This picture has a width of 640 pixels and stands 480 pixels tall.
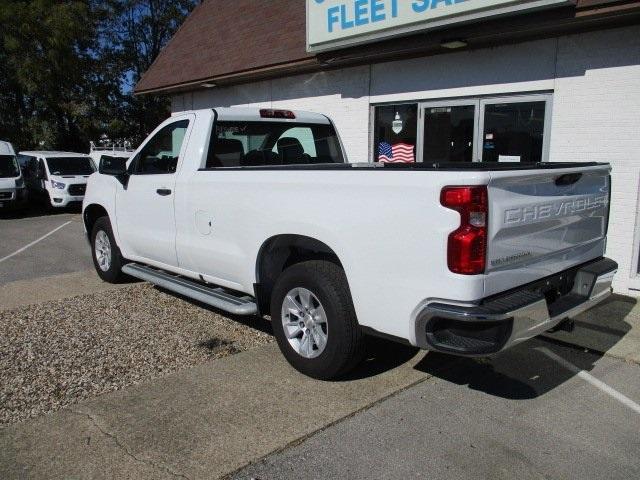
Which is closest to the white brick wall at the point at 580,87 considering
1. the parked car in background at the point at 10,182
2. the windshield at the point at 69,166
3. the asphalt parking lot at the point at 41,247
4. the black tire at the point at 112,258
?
the black tire at the point at 112,258

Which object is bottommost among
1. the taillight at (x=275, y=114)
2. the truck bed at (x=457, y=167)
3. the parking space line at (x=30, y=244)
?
the parking space line at (x=30, y=244)

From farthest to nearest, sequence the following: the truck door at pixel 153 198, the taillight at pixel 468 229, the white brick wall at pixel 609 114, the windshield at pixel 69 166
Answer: the windshield at pixel 69 166 → the white brick wall at pixel 609 114 → the truck door at pixel 153 198 → the taillight at pixel 468 229

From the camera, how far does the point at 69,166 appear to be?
52.5 ft

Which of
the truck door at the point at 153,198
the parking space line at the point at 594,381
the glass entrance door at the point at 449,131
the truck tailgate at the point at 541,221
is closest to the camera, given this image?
the truck tailgate at the point at 541,221

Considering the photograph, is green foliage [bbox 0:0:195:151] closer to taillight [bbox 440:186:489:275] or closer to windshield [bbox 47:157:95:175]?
windshield [bbox 47:157:95:175]

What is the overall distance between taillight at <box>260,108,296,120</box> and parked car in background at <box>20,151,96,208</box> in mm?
11644

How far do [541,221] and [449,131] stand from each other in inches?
201

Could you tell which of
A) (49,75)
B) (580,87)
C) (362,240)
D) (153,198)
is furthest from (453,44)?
(49,75)

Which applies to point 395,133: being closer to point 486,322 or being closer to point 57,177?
point 486,322

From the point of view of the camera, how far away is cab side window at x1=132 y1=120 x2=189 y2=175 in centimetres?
534

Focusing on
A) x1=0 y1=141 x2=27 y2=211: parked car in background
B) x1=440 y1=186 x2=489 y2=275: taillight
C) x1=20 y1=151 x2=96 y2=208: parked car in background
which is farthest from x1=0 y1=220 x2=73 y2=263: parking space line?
x1=440 y1=186 x2=489 y2=275: taillight

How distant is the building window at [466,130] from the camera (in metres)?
7.35

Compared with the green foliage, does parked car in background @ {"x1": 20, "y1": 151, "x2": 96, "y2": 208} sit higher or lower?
lower

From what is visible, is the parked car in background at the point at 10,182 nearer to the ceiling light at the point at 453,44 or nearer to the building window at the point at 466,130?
the building window at the point at 466,130
